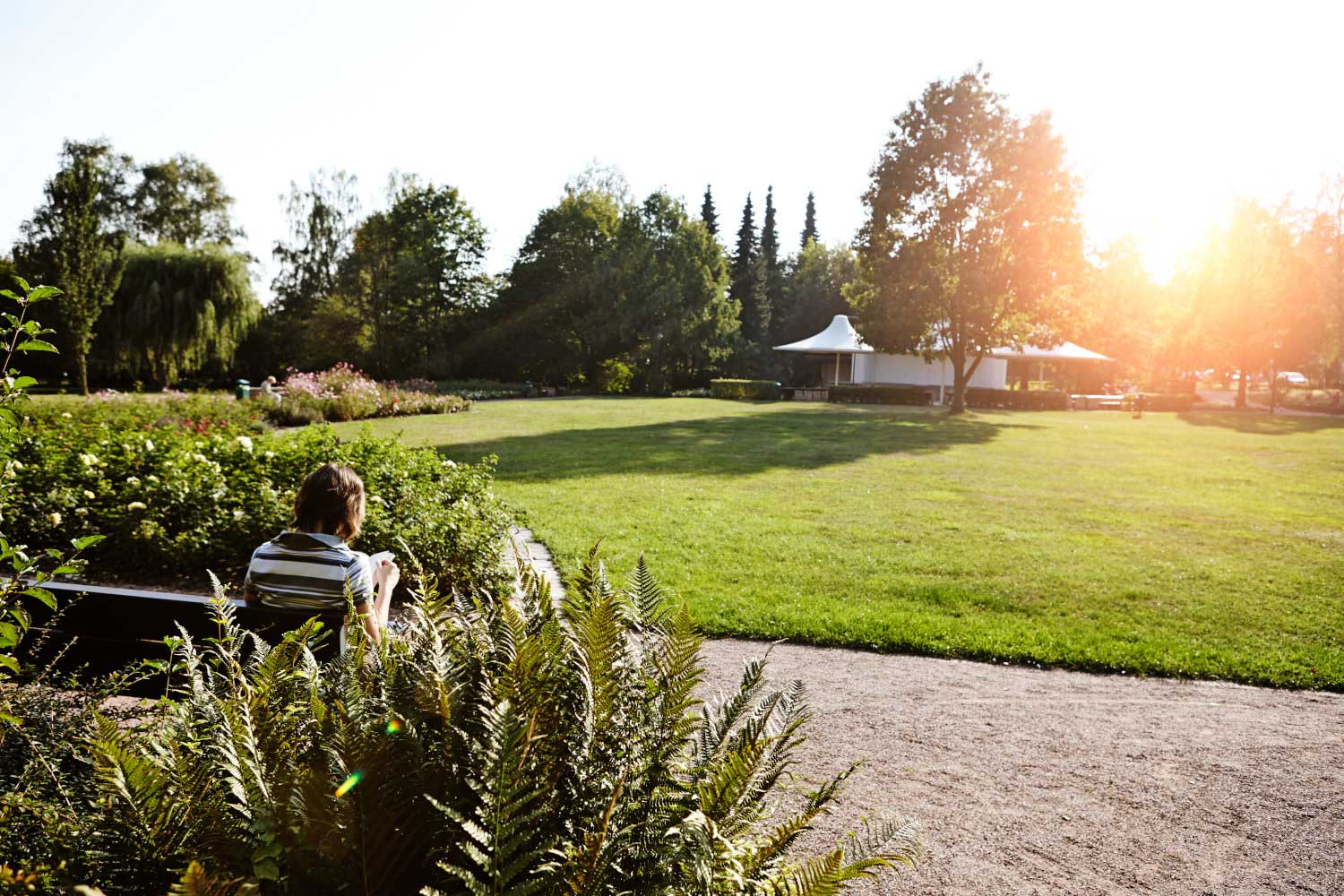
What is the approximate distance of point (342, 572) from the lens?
3473 millimetres

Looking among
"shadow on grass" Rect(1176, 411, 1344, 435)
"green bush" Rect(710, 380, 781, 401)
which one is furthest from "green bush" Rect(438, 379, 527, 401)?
"shadow on grass" Rect(1176, 411, 1344, 435)

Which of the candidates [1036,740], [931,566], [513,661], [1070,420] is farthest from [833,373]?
[513,661]

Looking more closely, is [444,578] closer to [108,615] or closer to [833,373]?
[108,615]

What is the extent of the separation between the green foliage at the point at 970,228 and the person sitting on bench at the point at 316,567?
26.2 metres

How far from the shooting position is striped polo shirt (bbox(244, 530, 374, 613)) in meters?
3.45

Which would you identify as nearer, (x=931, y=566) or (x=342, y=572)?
(x=342, y=572)

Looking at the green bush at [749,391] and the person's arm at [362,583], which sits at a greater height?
the green bush at [749,391]

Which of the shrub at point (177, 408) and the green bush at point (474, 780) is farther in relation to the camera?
the shrub at point (177, 408)

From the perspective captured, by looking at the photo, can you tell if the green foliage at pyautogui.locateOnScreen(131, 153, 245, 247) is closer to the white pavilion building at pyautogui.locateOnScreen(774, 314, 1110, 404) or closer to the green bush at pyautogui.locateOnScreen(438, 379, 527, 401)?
the green bush at pyautogui.locateOnScreen(438, 379, 527, 401)

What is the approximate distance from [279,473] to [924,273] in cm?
2503

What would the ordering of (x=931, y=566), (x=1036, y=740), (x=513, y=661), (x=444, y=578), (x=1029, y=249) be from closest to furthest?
(x=513, y=661)
(x=1036, y=740)
(x=444, y=578)
(x=931, y=566)
(x=1029, y=249)

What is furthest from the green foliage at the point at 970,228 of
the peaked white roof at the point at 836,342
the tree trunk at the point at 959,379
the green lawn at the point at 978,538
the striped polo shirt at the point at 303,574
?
the striped polo shirt at the point at 303,574

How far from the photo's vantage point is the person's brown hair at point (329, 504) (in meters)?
3.61

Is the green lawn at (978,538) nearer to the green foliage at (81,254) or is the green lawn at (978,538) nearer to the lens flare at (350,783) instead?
the lens flare at (350,783)
